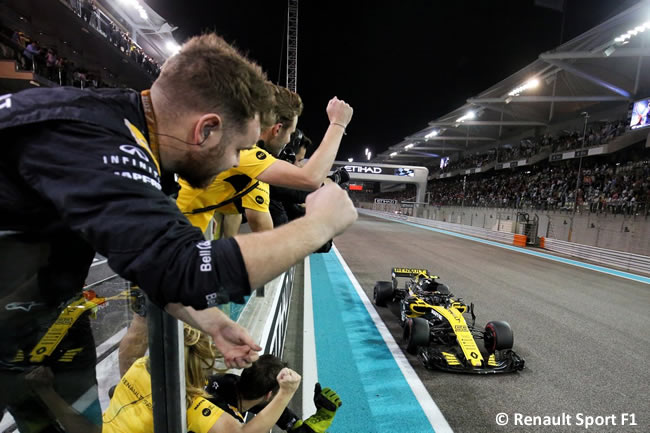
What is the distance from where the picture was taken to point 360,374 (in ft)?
11.7

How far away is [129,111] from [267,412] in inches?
55.5

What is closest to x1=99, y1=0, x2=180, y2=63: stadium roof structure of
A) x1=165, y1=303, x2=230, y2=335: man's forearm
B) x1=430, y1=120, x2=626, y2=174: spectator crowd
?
Result: x1=165, y1=303, x2=230, y2=335: man's forearm

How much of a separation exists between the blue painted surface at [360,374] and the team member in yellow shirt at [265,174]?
189cm

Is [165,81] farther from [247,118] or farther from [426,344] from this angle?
[426,344]

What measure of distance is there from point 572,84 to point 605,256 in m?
13.5

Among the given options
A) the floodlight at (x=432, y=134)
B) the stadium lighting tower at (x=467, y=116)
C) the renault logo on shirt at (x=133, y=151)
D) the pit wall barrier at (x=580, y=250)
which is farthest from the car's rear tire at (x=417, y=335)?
the floodlight at (x=432, y=134)

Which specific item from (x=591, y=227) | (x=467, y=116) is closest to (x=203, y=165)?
(x=591, y=227)

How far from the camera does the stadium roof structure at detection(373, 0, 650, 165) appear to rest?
1440cm

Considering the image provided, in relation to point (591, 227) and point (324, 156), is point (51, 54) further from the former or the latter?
point (591, 227)

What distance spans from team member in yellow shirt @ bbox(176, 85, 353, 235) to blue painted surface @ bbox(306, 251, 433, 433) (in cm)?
189

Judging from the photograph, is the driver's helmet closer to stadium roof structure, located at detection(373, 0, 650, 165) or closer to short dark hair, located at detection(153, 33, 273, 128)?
short dark hair, located at detection(153, 33, 273, 128)

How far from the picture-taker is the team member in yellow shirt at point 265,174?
67.2 inches

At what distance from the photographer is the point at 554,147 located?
2417 cm

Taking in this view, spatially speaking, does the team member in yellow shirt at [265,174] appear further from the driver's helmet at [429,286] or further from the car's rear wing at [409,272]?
the car's rear wing at [409,272]
